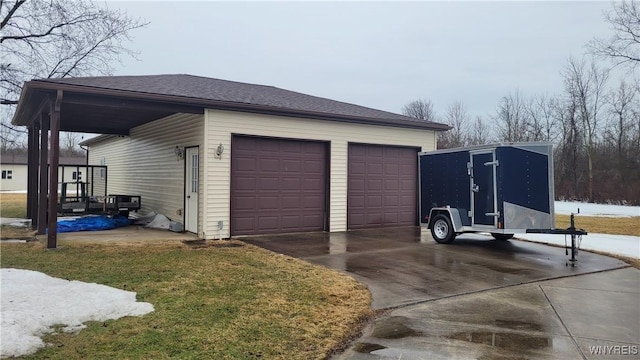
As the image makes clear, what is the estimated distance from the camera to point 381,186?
1304cm

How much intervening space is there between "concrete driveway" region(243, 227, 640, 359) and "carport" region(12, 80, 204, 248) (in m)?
4.12

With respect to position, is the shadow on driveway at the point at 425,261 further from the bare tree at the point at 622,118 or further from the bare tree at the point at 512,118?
the bare tree at the point at 512,118

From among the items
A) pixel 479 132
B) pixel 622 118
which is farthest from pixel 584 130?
pixel 479 132

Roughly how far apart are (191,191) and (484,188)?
7.36 metres

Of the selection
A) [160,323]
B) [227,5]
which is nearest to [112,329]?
[160,323]

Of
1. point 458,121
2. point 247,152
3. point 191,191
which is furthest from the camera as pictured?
point 458,121

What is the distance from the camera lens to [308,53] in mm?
38531

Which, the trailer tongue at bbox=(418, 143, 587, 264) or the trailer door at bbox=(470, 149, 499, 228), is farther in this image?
the trailer door at bbox=(470, 149, 499, 228)

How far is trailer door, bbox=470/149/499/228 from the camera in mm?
8883

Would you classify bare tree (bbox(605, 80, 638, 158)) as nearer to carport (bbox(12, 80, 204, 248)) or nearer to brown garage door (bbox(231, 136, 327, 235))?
brown garage door (bbox(231, 136, 327, 235))

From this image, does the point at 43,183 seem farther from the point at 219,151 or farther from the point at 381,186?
the point at 381,186

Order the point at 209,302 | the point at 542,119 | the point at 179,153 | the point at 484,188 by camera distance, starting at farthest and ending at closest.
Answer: the point at 542,119
the point at 179,153
the point at 484,188
the point at 209,302

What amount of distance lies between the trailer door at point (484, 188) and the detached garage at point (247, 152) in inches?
155

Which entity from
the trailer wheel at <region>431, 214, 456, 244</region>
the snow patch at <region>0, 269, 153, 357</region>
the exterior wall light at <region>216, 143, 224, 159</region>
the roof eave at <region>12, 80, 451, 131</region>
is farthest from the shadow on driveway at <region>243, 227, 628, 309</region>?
the roof eave at <region>12, 80, 451, 131</region>
